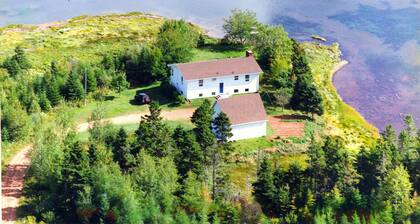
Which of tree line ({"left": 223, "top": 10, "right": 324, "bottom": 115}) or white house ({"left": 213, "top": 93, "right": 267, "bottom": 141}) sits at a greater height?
tree line ({"left": 223, "top": 10, "right": 324, "bottom": 115})

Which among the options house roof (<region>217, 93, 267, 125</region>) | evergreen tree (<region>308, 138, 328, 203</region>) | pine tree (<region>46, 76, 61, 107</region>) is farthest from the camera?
pine tree (<region>46, 76, 61, 107</region>)

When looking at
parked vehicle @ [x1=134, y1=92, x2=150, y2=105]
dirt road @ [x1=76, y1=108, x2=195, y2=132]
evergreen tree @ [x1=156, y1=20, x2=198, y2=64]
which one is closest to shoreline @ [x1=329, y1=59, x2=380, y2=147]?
dirt road @ [x1=76, y1=108, x2=195, y2=132]

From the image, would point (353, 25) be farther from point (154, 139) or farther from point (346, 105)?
point (154, 139)

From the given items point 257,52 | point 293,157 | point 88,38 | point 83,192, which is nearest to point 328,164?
point 293,157

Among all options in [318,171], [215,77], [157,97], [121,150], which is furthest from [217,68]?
[318,171]

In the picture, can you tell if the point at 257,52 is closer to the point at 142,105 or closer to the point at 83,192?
the point at 142,105

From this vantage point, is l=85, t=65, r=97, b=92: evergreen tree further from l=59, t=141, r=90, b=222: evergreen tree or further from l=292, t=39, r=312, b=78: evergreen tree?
l=292, t=39, r=312, b=78: evergreen tree
